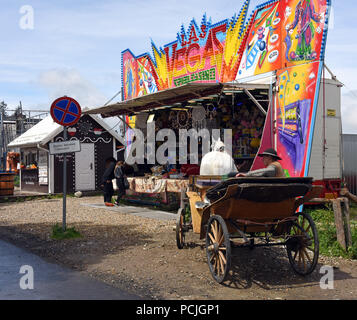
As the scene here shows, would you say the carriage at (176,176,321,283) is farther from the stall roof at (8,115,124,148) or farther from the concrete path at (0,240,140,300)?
the stall roof at (8,115,124,148)

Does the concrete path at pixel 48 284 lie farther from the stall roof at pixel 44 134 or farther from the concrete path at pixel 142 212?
the stall roof at pixel 44 134

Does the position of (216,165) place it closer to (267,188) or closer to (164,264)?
(164,264)

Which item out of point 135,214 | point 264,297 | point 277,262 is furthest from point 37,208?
point 264,297

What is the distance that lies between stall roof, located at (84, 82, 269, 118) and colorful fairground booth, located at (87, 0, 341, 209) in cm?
3

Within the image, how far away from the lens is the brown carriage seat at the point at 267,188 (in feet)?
19.7

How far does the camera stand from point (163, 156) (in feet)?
61.4

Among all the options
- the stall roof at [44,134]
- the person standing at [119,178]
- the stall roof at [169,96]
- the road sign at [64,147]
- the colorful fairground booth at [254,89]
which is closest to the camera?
the road sign at [64,147]

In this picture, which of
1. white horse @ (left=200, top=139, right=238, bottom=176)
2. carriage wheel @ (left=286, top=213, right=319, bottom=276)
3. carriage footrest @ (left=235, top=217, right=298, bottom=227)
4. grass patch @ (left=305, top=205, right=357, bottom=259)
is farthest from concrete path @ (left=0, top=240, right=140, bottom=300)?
grass patch @ (left=305, top=205, right=357, bottom=259)

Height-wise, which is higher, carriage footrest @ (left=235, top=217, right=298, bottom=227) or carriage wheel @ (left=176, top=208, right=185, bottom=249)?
carriage footrest @ (left=235, top=217, right=298, bottom=227)

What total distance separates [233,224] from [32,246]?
4677mm

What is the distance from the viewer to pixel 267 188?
6.05 m

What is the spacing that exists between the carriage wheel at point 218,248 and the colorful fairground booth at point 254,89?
5.76 metres

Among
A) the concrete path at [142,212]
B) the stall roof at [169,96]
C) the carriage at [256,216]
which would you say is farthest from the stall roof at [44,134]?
the carriage at [256,216]

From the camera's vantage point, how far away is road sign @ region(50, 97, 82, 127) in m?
9.86
